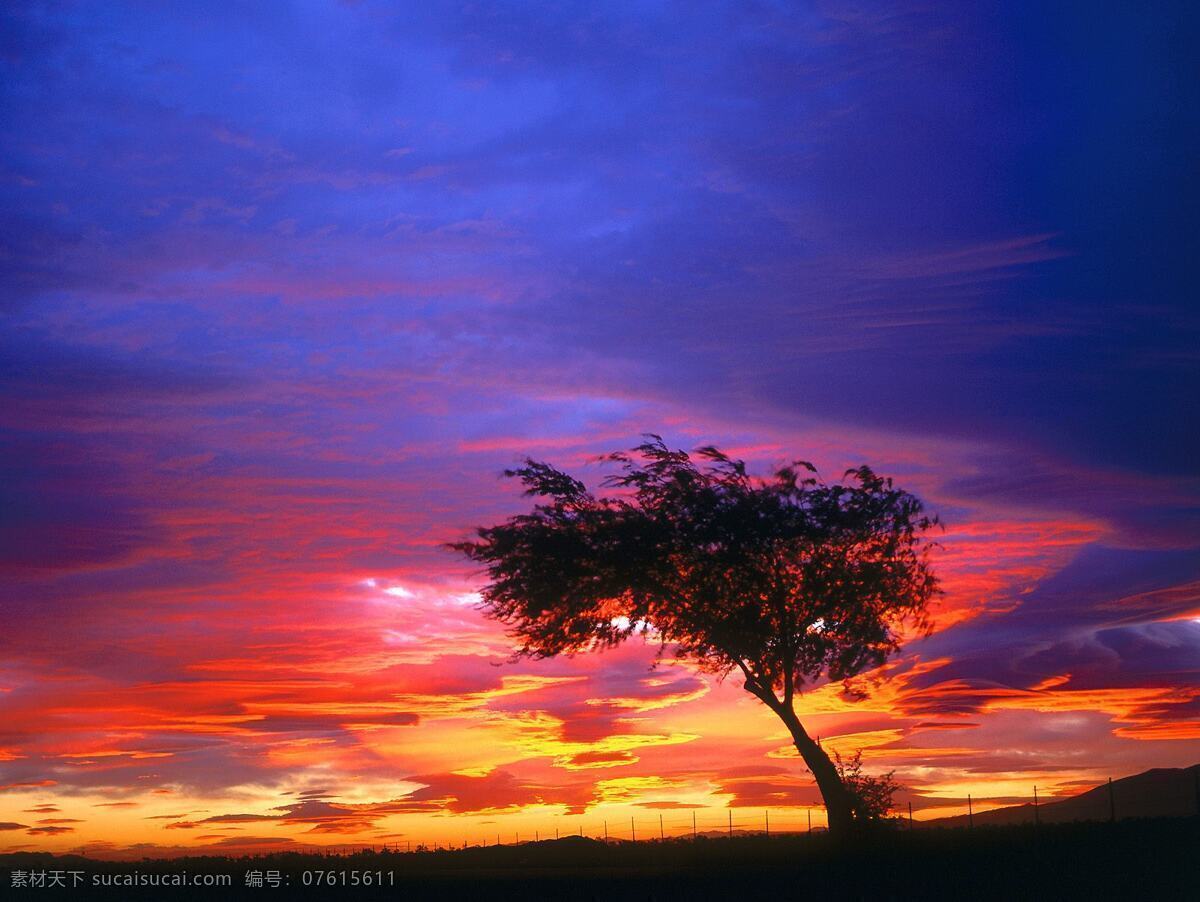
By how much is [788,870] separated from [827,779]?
11.9 meters

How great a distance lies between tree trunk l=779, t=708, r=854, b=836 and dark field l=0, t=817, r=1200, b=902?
127cm

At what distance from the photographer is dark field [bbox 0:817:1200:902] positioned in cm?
2939

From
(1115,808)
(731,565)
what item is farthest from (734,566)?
(1115,808)

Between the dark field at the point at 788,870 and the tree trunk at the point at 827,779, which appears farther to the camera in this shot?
the tree trunk at the point at 827,779

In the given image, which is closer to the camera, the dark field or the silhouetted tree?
the dark field

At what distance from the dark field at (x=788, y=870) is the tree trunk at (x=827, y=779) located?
1.27 m

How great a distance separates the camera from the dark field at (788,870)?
2939 centimetres

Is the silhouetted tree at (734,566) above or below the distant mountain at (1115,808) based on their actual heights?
above

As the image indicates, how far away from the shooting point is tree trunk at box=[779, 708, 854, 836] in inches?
1781

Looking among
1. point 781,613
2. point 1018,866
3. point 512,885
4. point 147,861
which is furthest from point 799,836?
point 147,861

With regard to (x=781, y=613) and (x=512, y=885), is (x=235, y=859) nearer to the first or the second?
(x=512, y=885)

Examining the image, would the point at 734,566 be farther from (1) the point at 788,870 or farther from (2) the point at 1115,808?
→ (2) the point at 1115,808

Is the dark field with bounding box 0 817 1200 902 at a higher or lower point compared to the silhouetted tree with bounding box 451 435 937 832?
lower

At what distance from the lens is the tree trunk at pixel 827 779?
45.2 metres
